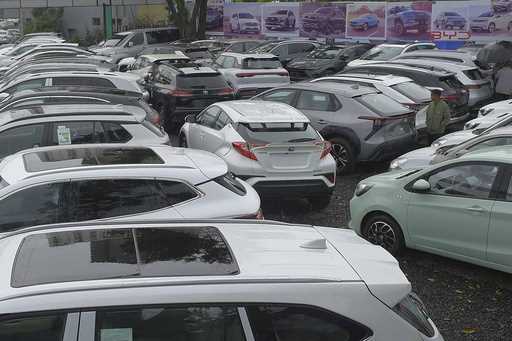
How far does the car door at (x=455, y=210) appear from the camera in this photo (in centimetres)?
646

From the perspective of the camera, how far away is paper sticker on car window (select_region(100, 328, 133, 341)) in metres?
2.82

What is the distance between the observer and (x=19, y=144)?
A: 317 inches

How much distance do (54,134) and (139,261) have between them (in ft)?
17.7

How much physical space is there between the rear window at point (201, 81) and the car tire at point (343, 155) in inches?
174

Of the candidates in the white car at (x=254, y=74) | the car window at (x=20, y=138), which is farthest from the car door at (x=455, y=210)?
the white car at (x=254, y=74)

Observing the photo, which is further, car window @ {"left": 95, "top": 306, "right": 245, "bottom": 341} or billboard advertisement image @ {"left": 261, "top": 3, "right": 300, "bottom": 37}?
billboard advertisement image @ {"left": 261, "top": 3, "right": 300, "bottom": 37}

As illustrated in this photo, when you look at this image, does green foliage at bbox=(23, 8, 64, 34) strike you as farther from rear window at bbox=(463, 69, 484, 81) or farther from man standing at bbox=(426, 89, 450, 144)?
man standing at bbox=(426, 89, 450, 144)

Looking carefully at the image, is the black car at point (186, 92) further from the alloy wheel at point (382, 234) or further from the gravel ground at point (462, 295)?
the gravel ground at point (462, 295)

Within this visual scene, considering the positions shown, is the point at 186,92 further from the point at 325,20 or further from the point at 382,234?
the point at 325,20

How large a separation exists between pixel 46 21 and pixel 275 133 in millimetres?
38529

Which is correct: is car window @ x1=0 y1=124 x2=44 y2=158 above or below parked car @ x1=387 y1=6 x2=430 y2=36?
below

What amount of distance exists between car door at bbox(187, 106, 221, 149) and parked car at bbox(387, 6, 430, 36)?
705 inches

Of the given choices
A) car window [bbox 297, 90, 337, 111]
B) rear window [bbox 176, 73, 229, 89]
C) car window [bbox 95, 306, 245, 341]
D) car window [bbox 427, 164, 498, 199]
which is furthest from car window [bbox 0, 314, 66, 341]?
rear window [bbox 176, 73, 229, 89]

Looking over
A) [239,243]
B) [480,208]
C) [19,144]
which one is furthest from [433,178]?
[19,144]
